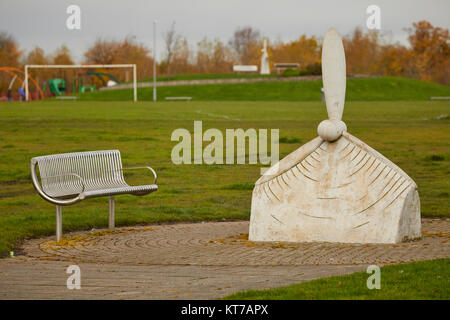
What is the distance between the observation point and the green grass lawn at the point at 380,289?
6.77 meters

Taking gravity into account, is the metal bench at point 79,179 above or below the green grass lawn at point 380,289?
above

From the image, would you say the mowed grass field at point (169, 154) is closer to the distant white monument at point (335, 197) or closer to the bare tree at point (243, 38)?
the distant white monument at point (335, 197)

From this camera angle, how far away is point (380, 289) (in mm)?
6996

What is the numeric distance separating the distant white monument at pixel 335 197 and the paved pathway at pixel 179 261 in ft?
0.88

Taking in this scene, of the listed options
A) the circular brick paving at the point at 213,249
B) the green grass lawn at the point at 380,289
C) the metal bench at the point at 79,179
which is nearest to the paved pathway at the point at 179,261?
the circular brick paving at the point at 213,249

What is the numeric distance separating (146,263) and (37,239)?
2690mm

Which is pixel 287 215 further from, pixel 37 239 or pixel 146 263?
pixel 37 239

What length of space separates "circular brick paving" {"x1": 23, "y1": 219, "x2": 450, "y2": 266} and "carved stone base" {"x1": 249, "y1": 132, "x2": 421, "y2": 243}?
0.76 ft

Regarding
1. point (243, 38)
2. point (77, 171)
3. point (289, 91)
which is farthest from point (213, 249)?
point (243, 38)

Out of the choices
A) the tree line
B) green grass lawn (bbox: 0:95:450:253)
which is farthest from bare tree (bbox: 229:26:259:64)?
green grass lawn (bbox: 0:95:450:253)

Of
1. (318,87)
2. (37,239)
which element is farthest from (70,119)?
(318,87)

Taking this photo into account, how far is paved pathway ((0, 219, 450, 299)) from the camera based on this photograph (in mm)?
7570

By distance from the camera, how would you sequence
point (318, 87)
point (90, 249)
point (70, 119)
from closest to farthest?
point (90, 249), point (70, 119), point (318, 87)
